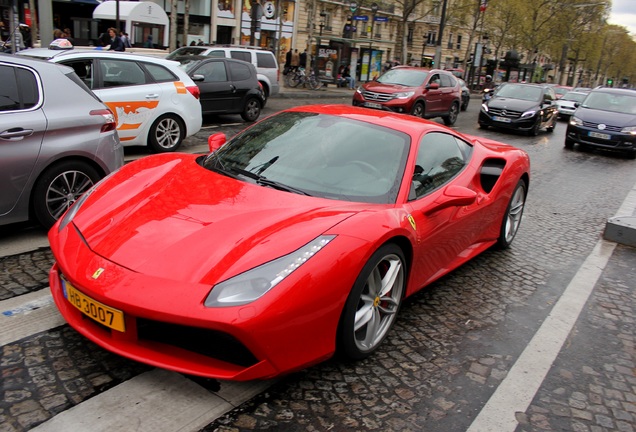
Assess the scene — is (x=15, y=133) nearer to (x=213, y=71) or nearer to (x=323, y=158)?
(x=323, y=158)

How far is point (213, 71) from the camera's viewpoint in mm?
12328

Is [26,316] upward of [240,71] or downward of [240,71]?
downward

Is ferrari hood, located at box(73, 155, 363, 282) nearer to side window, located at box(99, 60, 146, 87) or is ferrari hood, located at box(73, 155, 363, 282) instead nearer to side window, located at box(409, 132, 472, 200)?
side window, located at box(409, 132, 472, 200)

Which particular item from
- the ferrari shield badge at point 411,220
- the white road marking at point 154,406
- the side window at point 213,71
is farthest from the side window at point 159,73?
the white road marking at point 154,406

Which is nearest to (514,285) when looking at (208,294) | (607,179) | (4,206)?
(208,294)

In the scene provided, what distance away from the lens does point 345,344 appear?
295cm

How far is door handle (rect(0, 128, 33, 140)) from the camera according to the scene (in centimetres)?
423

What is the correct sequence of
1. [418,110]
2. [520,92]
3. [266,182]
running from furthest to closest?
[520,92] → [418,110] → [266,182]

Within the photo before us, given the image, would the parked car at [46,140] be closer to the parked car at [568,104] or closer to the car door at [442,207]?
the car door at [442,207]

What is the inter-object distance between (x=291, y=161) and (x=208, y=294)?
1.42m

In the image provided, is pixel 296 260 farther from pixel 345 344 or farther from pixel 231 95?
pixel 231 95

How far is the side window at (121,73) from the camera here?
7734 mm

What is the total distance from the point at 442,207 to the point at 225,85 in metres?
9.61

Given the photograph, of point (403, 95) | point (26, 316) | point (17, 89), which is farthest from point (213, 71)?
point (26, 316)
